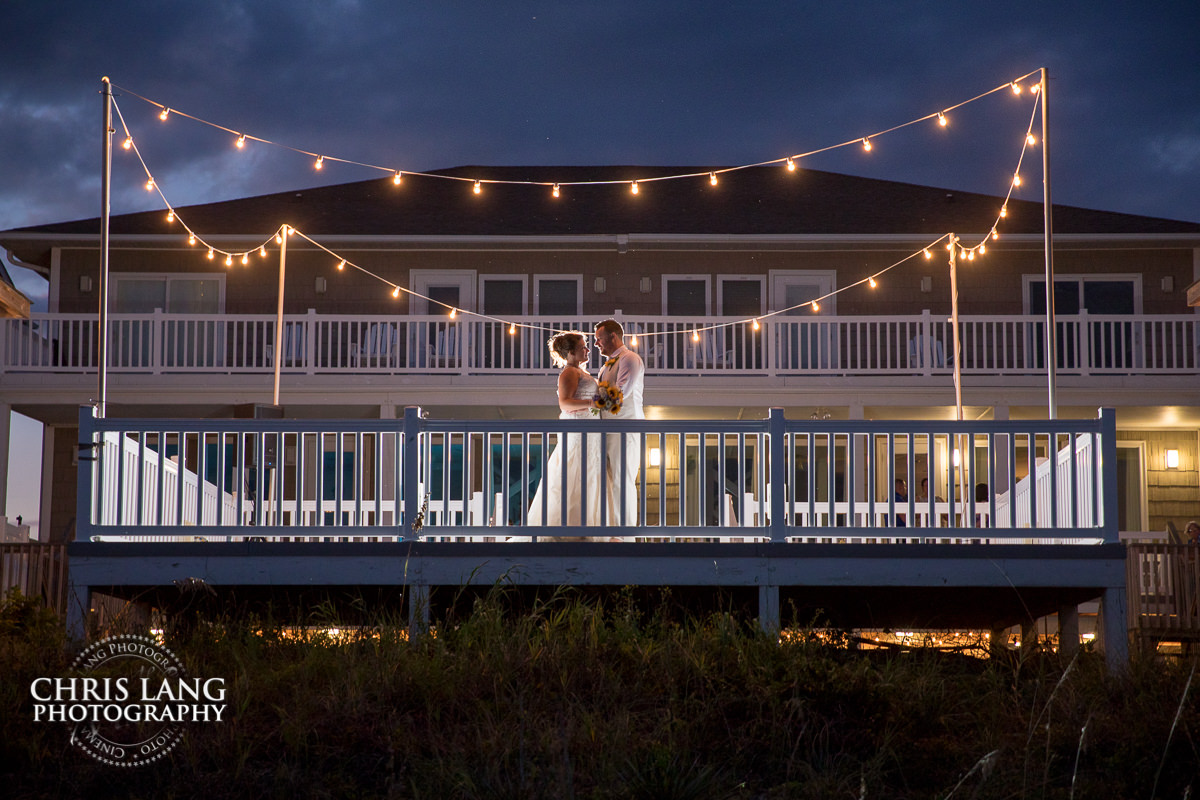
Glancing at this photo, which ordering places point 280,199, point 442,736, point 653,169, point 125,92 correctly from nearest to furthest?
point 442,736, point 125,92, point 280,199, point 653,169

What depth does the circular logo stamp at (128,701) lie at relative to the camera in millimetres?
5938

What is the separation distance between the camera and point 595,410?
29.7ft

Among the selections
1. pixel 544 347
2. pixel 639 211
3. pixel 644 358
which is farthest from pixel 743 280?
pixel 544 347

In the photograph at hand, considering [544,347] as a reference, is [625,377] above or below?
below

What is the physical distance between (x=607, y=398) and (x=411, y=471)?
5.62ft

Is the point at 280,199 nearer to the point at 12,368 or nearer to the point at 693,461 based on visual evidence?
the point at 12,368

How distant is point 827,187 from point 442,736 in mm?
16883

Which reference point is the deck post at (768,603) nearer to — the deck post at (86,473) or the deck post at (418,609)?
the deck post at (418,609)

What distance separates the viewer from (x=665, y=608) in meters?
7.98

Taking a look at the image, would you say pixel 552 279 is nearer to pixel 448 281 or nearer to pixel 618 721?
pixel 448 281

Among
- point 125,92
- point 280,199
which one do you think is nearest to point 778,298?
point 280,199

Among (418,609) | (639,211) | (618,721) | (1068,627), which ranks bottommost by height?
(618,721)

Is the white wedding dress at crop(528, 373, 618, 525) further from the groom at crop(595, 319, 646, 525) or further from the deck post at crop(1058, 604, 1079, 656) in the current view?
the deck post at crop(1058, 604, 1079, 656)

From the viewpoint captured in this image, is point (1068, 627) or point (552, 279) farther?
point (552, 279)
